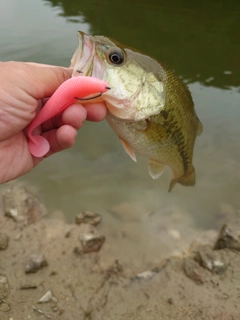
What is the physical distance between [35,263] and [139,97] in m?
1.89

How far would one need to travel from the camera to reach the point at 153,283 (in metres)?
2.82

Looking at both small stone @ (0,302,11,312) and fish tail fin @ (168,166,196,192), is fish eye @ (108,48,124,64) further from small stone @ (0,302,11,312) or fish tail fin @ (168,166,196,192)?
small stone @ (0,302,11,312)

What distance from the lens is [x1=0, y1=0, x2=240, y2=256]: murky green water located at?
12.7ft

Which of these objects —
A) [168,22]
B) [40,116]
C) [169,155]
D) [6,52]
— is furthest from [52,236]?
[168,22]

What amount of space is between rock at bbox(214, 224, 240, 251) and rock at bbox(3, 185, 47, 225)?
6.29ft

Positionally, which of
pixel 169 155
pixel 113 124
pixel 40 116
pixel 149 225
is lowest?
pixel 149 225

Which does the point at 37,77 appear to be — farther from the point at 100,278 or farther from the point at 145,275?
the point at 145,275

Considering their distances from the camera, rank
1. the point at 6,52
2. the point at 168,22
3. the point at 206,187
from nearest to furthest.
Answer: the point at 206,187 < the point at 6,52 < the point at 168,22

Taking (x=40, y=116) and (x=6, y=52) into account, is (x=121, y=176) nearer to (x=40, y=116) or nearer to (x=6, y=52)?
(x=40, y=116)

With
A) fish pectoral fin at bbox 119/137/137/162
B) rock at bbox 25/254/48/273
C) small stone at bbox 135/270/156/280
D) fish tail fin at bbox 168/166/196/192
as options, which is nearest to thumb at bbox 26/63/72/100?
fish pectoral fin at bbox 119/137/137/162

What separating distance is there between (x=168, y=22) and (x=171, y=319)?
8.14 meters

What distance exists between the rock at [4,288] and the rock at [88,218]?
917 mm

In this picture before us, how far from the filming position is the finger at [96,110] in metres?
1.70

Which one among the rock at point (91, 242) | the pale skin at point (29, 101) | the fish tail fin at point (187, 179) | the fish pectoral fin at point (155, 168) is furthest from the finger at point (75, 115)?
the rock at point (91, 242)
